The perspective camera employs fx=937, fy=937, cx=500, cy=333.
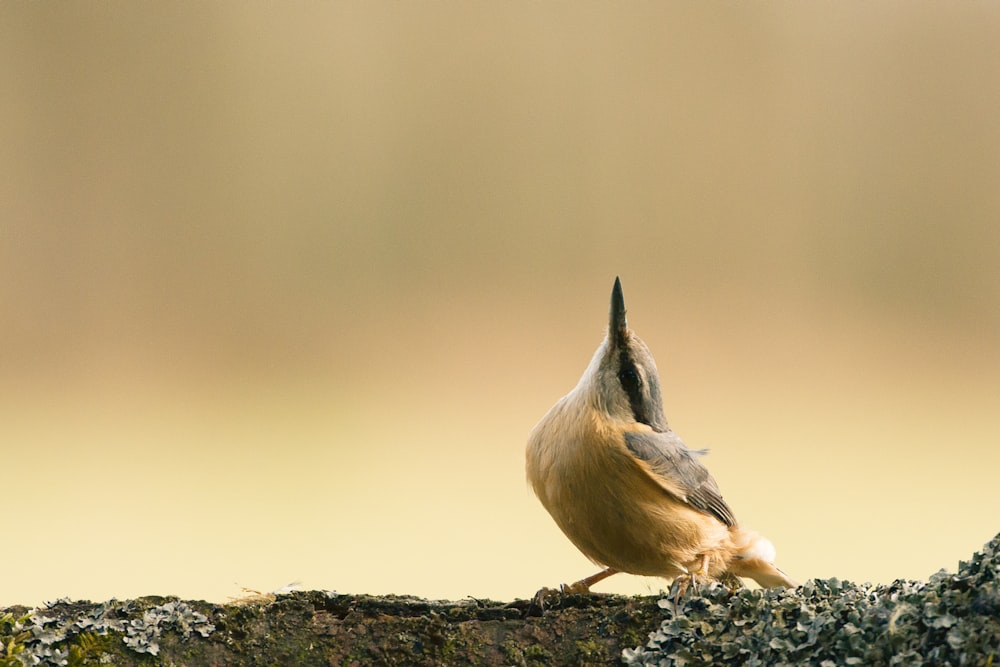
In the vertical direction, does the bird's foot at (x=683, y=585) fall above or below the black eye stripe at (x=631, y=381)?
below

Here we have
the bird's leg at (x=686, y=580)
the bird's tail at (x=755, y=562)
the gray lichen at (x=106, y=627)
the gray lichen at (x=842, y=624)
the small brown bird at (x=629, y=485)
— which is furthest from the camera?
the bird's tail at (x=755, y=562)

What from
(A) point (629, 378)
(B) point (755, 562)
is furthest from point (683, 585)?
(A) point (629, 378)

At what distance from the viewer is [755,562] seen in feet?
7.30

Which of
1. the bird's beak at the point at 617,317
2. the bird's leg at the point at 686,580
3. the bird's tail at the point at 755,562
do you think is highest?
the bird's beak at the point at 617,317

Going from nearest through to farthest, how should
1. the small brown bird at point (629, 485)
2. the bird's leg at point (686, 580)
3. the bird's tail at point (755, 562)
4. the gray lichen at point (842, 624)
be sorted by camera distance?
the gray lichen at point (842, 624) → the bird's leg at point (686, 580) → the small brown bird at point (629, 485) → the bird's tail at point (755, 562)

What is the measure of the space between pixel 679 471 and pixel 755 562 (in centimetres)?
30

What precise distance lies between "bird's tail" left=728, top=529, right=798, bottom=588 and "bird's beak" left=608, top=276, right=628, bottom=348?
553 millimetres

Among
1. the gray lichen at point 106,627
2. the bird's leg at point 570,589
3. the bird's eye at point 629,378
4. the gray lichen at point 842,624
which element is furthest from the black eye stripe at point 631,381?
the gray lichen at point 106,627

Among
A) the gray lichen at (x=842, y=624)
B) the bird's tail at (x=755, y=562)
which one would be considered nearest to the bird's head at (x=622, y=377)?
the bird's tail at (x=755, y=562)

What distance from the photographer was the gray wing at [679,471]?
2.14 m

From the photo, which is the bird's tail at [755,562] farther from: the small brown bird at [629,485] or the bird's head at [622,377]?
the bird's head at [622,377]

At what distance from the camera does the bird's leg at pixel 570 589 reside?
162cm

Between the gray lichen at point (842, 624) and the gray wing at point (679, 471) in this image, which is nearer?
the gray lichen at point (842, 624)

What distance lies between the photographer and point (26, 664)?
4.61 feet
